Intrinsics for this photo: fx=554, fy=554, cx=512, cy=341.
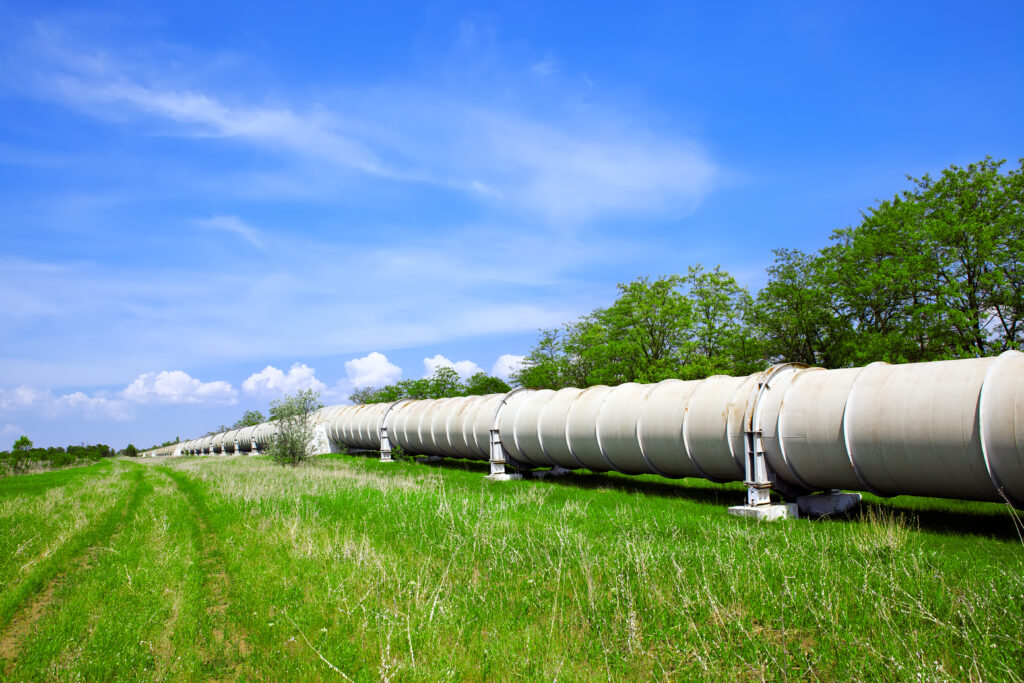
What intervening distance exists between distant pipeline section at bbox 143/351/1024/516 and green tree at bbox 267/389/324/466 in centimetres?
1732

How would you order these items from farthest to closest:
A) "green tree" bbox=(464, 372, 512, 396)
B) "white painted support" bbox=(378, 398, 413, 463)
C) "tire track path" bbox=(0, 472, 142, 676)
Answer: "green tree" bbox=(464, 372, 512, 396) < "white painted support" bbox=(378, 398, 413, 463) < "tire track path" bbox=(0, 472, 142, 676)

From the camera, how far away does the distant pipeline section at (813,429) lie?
32.3 feet

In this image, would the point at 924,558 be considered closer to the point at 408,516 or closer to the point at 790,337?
the point at 408,516

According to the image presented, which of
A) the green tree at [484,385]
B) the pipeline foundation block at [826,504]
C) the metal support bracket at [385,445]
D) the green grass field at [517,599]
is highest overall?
the green tree at [484,385]

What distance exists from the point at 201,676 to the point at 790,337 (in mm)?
43205

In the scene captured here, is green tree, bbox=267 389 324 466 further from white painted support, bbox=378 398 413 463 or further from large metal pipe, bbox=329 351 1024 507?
large metal pipe, bbox=329 351 1024 507

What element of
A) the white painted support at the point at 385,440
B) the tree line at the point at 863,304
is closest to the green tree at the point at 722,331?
the tree line at the point at 863,304

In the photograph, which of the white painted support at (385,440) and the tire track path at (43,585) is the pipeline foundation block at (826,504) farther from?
the white painted support at (385,440)

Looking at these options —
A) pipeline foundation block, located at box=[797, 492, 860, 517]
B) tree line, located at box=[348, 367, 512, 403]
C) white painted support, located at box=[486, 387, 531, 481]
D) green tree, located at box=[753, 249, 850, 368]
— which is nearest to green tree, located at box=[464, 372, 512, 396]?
tree line, located at box=[348, 367, 512, 403]

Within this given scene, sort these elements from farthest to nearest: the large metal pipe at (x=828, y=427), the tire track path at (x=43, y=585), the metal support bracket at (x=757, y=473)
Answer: the metal support bracket at (x=757, y=473) < the large metal pipe at (x=828, y=427) < the tire track path at (x=43, y=585)

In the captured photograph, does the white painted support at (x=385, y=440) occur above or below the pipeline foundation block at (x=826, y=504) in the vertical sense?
above

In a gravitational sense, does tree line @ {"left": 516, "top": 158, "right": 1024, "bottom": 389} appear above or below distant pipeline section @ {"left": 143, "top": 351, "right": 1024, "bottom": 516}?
Answer: above

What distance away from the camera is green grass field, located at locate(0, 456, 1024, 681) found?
5.07m

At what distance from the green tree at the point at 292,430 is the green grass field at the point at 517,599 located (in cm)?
2088
